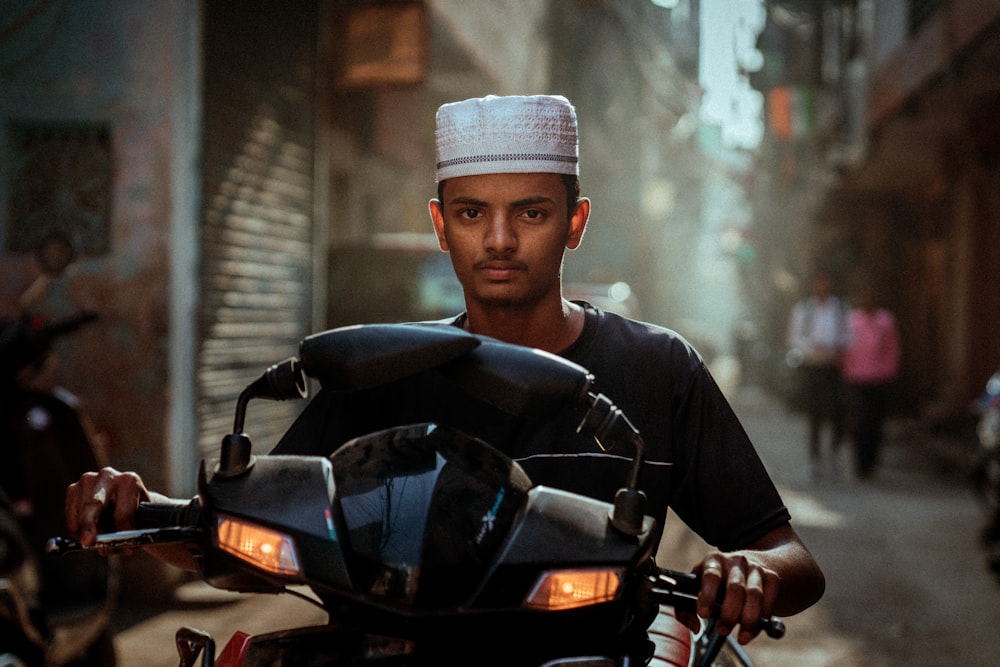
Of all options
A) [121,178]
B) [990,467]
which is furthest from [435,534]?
[990,467]

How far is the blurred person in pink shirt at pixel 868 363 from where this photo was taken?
1207 centimetres

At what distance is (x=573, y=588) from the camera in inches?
53.5

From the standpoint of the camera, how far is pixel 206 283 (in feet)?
25.0

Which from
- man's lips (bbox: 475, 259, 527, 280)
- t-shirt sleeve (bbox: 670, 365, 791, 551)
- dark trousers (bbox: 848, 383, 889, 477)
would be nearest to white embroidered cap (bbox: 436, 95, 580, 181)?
man's lips (bbox: 475, 259, 527, 280)

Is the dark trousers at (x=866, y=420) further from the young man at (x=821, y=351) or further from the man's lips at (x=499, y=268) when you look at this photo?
the man's lips at (x=499, y=268)

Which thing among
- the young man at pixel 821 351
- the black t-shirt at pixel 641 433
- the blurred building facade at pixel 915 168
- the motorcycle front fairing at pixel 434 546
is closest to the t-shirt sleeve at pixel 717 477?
the black t-shirt at pixel 641 433

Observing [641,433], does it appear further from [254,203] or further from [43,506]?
[254,203]

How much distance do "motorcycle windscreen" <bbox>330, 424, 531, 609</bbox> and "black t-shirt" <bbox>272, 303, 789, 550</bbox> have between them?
0.55 meters

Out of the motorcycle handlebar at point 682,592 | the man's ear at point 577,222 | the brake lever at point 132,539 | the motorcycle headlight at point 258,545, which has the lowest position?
the motorcycle handlebar at point 682,592

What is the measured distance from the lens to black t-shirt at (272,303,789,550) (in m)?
2.04

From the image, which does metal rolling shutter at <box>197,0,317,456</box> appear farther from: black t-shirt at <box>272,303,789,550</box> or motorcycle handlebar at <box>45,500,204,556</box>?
motorcycle handlebar at <box>45,500,204,556</box>

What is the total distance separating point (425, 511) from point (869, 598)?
20.3 feet

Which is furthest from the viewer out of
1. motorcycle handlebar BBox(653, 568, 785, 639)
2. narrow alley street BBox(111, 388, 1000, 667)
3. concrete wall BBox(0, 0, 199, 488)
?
concrete wall BBox(0, 0, 199, 488)

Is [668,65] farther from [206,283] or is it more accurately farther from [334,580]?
[334,580]
